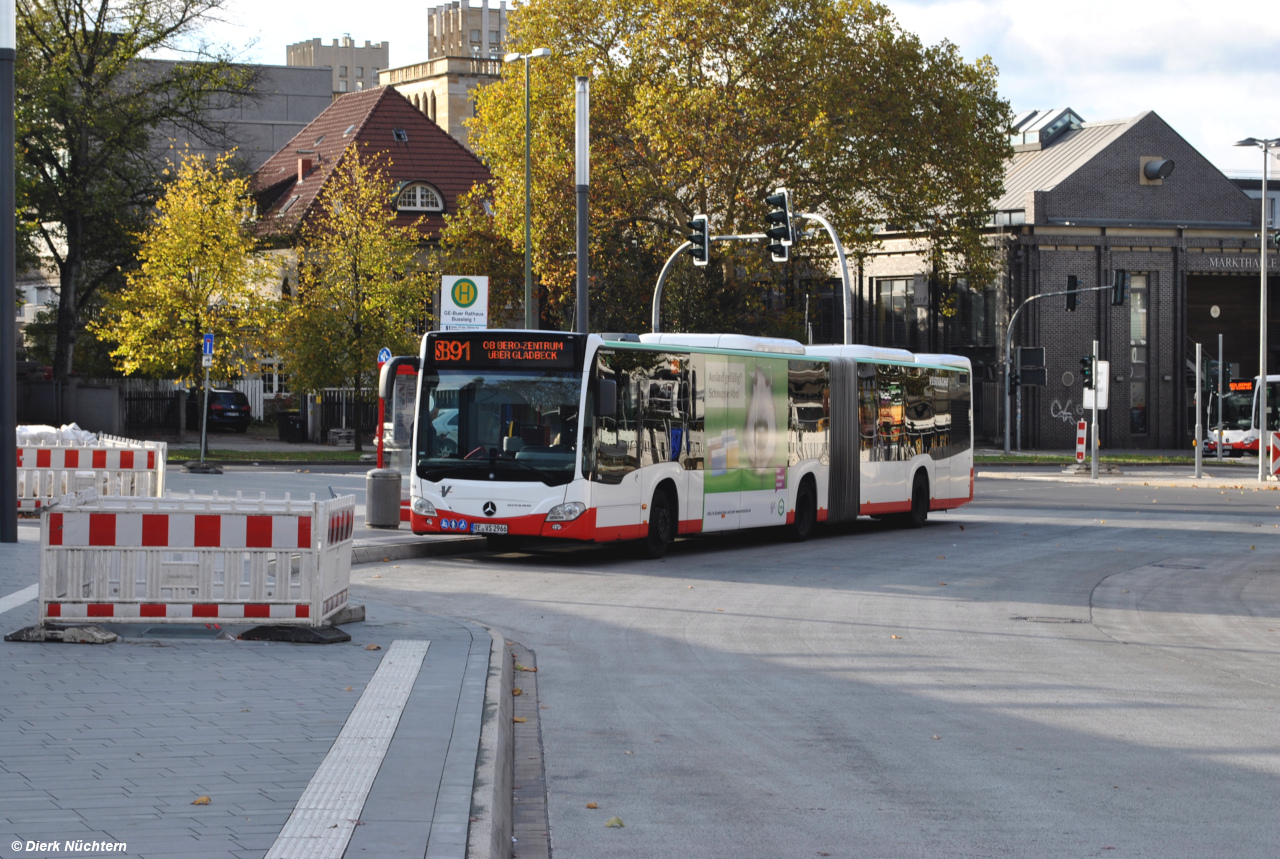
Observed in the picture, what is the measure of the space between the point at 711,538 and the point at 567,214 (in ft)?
78.3

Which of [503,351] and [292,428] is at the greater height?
[503,351]

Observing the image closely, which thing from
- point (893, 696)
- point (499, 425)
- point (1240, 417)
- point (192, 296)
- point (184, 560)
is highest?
point (192, 296)

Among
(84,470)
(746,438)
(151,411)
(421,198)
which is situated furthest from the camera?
(421,198)

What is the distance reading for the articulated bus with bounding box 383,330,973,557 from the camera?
56.2 ft

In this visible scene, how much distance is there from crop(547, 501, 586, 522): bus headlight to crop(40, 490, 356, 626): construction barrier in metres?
6.64

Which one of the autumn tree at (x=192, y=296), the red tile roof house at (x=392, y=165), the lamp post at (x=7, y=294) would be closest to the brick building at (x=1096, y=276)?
the red tile roof house at (x=392, y=165)

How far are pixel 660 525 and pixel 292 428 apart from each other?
1393 inches

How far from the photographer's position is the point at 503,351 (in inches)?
690

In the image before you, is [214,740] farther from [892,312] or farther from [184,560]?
[892,312]

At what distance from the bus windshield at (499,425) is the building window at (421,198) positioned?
4568 cm

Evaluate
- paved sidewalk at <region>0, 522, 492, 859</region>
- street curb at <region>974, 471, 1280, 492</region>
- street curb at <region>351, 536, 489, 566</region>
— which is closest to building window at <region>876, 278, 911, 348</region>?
street curb at <region>974, 471, 1280, 492</region>

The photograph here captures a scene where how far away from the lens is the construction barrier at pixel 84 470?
20.7 m

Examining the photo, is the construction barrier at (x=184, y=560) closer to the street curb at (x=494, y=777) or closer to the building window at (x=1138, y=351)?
the street curb at (x=494, y=777)

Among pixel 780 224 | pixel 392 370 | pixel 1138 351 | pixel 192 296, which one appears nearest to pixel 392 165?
pixel 192 296
